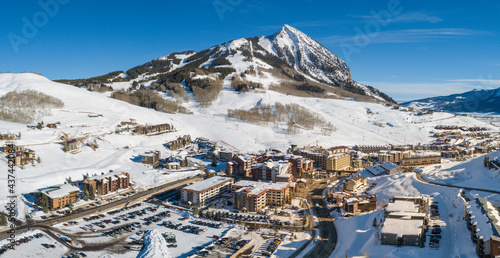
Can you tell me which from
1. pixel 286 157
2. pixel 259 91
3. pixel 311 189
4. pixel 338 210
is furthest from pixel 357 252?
pixel 259 91

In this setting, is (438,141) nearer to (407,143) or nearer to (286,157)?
(407,143)

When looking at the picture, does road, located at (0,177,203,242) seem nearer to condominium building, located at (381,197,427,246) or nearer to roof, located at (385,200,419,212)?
roof, located at (385,200,419,212)

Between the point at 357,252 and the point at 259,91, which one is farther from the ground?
the point at 259,91

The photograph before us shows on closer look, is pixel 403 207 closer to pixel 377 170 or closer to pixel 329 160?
pixel 377 170

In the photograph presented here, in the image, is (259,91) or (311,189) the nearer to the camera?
(311,189)

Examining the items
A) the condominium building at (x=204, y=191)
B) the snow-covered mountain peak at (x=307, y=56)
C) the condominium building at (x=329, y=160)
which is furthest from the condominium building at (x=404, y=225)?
the snow-covered mountain peak at (x=307, y=56)

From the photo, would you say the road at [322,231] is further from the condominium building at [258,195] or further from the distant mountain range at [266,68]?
the distant mountain range at [266,68]
